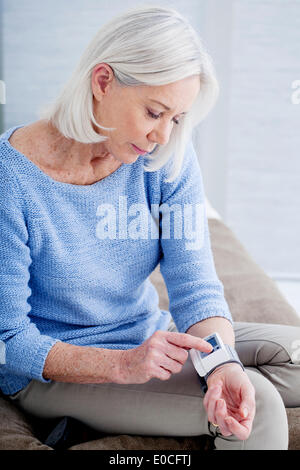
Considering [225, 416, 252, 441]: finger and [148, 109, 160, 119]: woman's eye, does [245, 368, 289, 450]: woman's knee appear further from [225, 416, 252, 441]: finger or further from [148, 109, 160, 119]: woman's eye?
[148, 109, 160, 119]: woman's eye

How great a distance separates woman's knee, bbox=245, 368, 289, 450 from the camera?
2.93 feet

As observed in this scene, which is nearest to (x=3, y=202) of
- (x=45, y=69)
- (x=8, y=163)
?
(x=8, y=163)

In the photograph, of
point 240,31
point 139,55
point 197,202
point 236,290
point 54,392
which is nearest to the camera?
point 139,55

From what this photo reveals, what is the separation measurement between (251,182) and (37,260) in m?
2.25

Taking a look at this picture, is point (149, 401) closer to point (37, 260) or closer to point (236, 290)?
point (37, 260)

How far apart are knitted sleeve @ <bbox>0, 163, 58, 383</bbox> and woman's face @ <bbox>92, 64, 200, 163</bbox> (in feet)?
0.67

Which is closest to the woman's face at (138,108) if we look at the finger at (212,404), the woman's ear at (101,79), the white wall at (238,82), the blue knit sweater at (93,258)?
the woman's ear at (101,79)

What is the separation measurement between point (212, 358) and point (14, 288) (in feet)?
1.20

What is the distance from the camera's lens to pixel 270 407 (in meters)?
0.92

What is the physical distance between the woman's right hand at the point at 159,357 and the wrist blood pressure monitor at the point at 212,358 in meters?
0.05

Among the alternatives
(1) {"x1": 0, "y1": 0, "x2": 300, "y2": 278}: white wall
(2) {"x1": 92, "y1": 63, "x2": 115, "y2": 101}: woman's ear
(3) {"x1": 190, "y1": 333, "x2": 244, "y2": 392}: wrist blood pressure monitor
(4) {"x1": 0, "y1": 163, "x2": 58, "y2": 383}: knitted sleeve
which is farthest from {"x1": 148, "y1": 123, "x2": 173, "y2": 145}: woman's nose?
(1) {"x1": 0, "y1": 0, "x2": 300, "y2": 278}: white wall

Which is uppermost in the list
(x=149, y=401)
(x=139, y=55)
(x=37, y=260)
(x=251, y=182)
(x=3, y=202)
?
(x=139, y=55)

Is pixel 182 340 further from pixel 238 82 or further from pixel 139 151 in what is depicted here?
pixel 238 82

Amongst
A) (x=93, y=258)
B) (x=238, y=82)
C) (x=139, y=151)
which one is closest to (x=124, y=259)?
(x=93, y=258)
